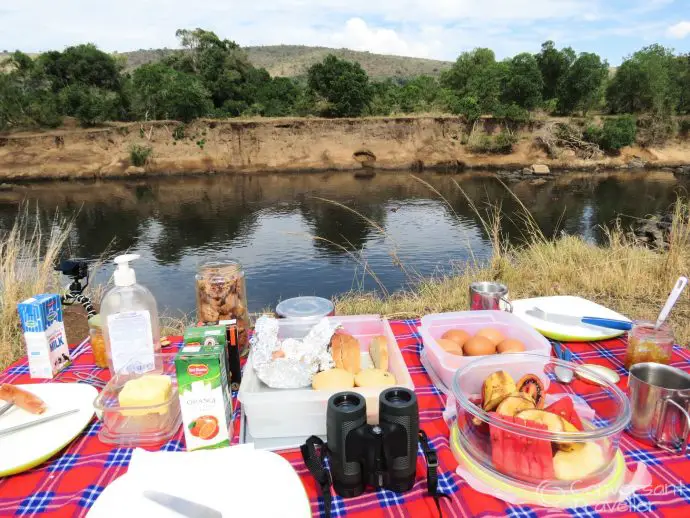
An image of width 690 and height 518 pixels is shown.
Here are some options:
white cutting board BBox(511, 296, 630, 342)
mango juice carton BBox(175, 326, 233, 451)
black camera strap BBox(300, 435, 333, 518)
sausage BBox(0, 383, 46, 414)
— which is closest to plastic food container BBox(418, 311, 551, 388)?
white cutting board BBox(511, 296, 630, 342)

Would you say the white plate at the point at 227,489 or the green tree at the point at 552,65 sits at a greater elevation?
the green tree at the point at 552,65

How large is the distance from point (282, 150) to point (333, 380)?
26187 millimetres

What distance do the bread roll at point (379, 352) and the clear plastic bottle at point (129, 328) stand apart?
2.31ft

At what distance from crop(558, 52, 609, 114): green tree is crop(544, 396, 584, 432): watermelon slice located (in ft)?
110

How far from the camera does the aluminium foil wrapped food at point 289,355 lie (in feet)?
4.19

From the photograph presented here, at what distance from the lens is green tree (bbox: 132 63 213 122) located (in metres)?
25.6

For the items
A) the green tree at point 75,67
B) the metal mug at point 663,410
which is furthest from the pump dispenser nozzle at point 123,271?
the green tree at point 75,67

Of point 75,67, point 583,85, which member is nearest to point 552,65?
point 583,85

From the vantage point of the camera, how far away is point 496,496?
1009 mm

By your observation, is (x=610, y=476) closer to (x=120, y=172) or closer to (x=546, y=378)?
(x=546, y=378)

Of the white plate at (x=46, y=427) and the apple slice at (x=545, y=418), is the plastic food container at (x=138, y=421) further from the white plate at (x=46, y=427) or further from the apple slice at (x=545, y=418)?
the apple slice at (x=545, y=418)

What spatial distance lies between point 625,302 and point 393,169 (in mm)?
23856

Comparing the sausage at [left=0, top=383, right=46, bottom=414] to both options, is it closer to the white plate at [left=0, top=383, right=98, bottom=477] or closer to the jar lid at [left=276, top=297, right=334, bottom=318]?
the white plate at [left=0, top=383, right=98, bottom=477]

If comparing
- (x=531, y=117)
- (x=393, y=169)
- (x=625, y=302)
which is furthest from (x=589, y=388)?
(x=531, y=117)
